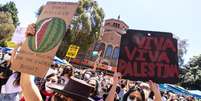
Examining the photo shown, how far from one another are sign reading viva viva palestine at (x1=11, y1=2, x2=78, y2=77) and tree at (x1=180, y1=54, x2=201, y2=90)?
191 feet

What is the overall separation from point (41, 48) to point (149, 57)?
1.15m

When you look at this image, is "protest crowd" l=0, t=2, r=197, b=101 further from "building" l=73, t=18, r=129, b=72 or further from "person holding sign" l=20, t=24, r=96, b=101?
"building" l=73, t=18, r=129, b=72

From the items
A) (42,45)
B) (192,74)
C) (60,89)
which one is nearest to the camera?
(60,89)

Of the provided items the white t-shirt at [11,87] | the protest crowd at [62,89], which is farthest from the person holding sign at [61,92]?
the white t-shirt at [11,87]

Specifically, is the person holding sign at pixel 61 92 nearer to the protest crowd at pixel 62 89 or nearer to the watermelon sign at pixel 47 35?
the protest crowd at pixel 62 89

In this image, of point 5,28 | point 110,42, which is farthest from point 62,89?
point 110,42

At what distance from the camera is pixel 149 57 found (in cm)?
500

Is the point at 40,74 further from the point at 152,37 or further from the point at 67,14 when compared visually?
the point at 152,37

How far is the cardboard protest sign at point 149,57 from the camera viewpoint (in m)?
4.93

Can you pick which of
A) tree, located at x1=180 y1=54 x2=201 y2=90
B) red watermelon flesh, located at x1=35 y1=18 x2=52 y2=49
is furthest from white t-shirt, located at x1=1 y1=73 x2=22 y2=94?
tree, located at x1=180 y1=54 x2=201 y2=90

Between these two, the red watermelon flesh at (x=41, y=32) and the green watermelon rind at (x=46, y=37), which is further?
the red watermelon flesh at (x=41, y=32)

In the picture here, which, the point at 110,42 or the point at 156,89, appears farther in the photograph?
the point at 110,42

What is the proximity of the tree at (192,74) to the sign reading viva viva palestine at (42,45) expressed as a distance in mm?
58264

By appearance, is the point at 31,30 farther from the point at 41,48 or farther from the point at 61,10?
the point at 61,10
